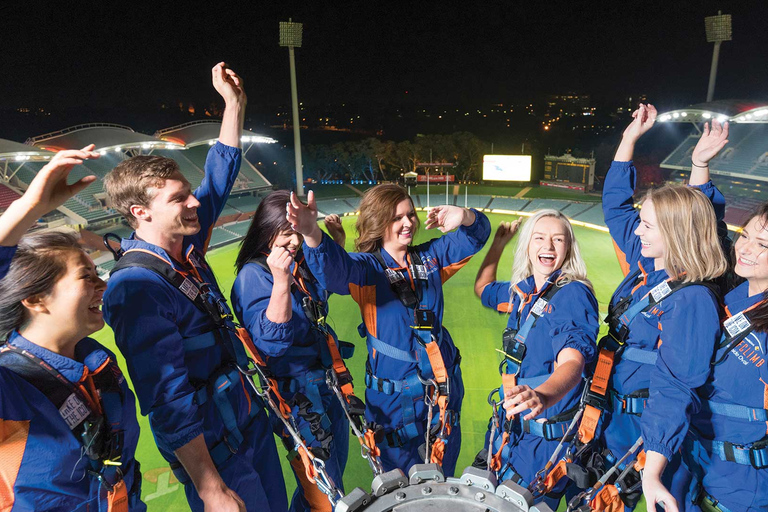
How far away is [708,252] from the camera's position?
79.5 inches

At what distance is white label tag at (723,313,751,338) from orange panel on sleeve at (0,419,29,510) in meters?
2.72

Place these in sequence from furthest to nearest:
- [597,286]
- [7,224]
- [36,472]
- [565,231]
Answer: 1. [597,286]
2. [565,231]
3. [36,472]
4. [7,224]

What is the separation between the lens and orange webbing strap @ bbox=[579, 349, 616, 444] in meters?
2.29

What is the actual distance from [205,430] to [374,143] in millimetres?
28046

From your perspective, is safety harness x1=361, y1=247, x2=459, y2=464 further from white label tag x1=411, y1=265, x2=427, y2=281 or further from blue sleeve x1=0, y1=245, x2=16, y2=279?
blue sleeve x1=0, y1=245, x2=16, y2=279

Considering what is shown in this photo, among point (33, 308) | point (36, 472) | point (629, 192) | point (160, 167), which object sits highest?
point (160, 167)

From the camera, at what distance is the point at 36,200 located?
1336mm

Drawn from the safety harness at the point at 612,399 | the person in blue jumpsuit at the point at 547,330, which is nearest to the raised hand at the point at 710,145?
the safety harness at the point at 612,399

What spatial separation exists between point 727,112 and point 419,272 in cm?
1907

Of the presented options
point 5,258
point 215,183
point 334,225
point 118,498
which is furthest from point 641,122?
point 118,498

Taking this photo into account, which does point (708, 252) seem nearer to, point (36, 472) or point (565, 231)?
point (565, 231)

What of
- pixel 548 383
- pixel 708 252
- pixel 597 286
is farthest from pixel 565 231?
pixel 597 286

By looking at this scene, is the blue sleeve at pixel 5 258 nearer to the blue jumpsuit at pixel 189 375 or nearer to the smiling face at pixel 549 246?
the blue jumpsuit at pixel 189 375

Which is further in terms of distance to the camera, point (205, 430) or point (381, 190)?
point (381, 190)
